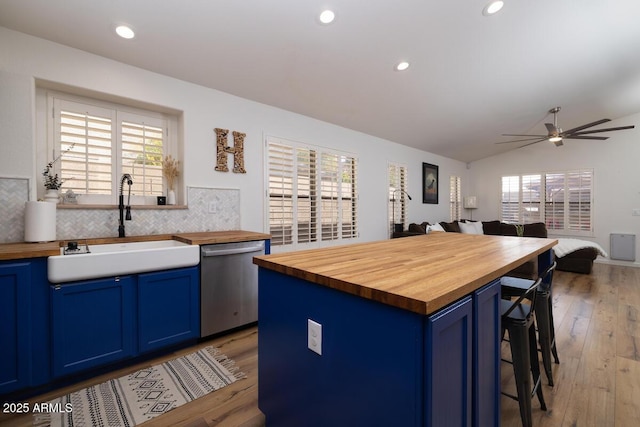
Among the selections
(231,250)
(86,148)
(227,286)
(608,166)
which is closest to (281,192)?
(231,250)

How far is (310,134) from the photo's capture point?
3.95 meters

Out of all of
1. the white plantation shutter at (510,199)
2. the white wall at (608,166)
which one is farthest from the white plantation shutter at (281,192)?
the white wall at (608,166)

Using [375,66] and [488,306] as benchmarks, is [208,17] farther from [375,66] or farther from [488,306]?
[488,306]

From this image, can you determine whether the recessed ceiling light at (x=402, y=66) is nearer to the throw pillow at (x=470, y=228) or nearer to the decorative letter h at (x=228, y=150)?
the decorative letter h at (x=228, y=150)

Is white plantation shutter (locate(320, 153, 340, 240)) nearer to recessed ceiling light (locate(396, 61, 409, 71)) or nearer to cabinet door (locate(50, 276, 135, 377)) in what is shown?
recessed ceiling light (locate(396, 61, 409, 71))

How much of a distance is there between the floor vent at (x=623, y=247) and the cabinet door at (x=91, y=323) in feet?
27.8

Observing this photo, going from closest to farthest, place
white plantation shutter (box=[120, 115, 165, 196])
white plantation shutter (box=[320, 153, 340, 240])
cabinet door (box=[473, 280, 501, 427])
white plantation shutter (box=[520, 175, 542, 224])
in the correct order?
1. cabinet door (box=[473, 280, 501, 427])
2. white plantation shutter (box=[120, 115, 165, 196])
3. white plantation shutter (box=[320, 153, 340, 240])
4. white plantation shutter (box=[520, 175, 542, 224])

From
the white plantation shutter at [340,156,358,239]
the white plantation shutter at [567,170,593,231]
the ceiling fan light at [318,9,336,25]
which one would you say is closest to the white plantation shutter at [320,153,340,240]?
the white plantation shutter at [340,156,358,239]

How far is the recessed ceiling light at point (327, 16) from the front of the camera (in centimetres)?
220

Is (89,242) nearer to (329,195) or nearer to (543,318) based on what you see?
(329,195)

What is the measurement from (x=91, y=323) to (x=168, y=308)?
473 mm

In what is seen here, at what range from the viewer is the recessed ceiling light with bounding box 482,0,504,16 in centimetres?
236

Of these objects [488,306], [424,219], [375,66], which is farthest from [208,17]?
[424,219]

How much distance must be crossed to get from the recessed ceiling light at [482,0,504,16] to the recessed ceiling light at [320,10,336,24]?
1.32 metres
